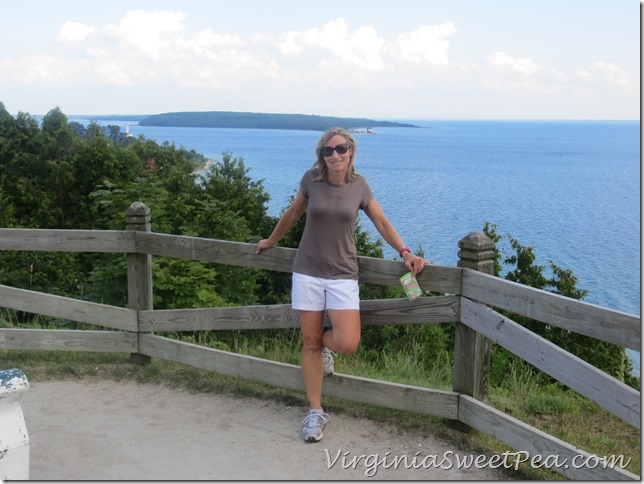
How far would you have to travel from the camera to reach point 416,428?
490cm

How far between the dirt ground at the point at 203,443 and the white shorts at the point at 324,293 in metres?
0.87

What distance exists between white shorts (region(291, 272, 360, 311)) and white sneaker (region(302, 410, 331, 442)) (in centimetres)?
71

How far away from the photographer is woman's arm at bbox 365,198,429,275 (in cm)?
462

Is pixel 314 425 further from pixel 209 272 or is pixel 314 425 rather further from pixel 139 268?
pixel 209 272

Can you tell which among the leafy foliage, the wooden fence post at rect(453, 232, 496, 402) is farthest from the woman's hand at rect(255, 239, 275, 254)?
the leafy foliage

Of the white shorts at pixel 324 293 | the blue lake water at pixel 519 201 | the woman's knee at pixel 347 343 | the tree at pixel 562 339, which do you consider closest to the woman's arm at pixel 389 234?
the white shorts at pixel 324 293

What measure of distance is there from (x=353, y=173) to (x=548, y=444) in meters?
1.92

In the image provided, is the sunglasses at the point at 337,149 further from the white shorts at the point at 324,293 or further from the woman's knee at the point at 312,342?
the woman's knee at the point at 312,342

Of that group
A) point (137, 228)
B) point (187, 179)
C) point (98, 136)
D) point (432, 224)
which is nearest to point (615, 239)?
point (432, 224)

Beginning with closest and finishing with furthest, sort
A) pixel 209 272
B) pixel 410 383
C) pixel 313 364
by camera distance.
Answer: pixel 313 364 < pixel 410 383 < pixel 209 272

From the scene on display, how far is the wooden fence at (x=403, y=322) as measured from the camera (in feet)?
12.2

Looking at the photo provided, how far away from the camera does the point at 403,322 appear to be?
16.3ft

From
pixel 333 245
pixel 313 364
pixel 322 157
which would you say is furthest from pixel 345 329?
pixel 322 157

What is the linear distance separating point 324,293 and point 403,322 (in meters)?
0.64
